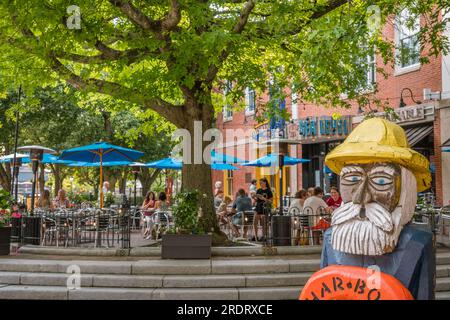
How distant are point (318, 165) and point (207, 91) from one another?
1247 centimetres

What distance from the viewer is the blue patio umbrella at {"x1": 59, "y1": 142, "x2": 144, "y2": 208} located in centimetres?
1536

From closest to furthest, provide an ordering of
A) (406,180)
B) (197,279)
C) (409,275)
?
(409,275) < (406,180) < (197,279)

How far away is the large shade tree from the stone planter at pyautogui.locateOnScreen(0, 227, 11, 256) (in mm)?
3229

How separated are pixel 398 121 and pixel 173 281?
11185mm

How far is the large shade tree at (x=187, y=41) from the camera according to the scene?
8.98 meters

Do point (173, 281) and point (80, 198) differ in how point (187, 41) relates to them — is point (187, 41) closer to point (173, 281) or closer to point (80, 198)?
point (173, 281)

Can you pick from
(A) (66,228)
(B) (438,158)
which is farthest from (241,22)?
(B) (438,158)

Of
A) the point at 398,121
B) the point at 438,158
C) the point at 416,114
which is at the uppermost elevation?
the point at 416,114

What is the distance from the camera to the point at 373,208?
145 inches

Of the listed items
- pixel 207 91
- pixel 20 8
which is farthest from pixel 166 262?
pixel 20 8

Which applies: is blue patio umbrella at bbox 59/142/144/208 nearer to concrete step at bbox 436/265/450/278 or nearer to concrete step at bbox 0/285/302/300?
concrete step at bbox 0/285/302/300

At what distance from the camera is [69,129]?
27078 mm

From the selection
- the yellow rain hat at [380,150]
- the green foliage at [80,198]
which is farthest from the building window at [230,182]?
the yellow rain hat at [380,150]

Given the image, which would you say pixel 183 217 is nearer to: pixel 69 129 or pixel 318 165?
pixel 318 165
